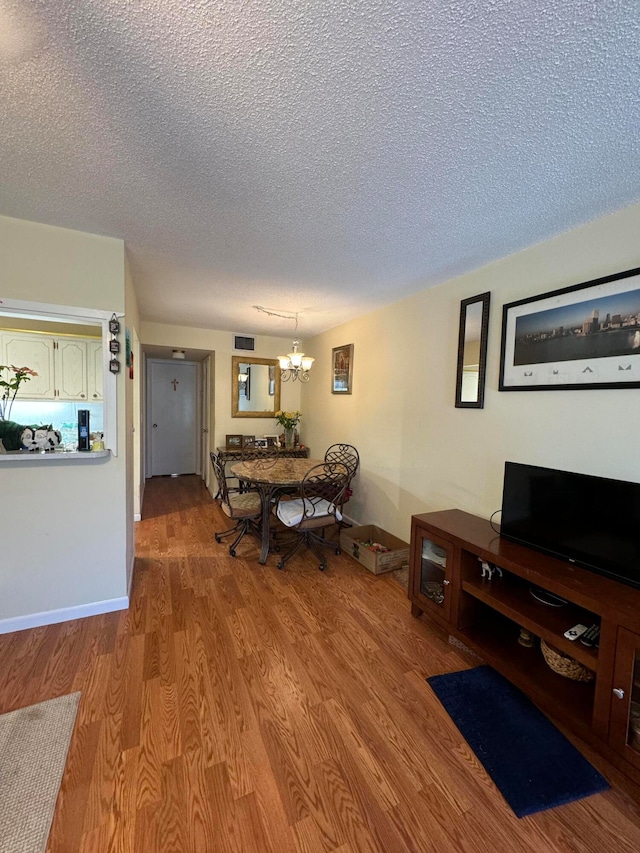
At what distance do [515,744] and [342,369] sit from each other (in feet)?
11.3

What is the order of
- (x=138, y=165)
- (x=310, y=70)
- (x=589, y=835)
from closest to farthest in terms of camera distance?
(x=310, y=70) < (x=589, y=835) < (x=138, y=165)

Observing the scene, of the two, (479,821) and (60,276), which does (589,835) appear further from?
(60,276)

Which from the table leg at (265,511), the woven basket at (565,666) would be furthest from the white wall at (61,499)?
the woven basket at (565,666)

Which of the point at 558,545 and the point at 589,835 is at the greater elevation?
the point at 558,545

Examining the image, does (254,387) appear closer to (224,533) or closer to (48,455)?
(224,533)

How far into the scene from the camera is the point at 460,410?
8.46ft

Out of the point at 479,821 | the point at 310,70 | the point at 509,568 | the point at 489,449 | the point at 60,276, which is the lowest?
the point at 479,821

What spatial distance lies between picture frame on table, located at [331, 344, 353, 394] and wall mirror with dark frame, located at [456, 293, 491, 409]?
1.59 metres

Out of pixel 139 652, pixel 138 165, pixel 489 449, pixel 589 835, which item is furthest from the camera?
pixel 489 449

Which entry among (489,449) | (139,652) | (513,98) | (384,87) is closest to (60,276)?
(384,87)

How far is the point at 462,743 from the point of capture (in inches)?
57.4

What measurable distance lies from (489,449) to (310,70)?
7.14 feet

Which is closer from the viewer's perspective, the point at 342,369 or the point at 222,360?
the point at 342,369

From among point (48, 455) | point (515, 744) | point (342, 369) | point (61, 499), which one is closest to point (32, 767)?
point (61, 499)
